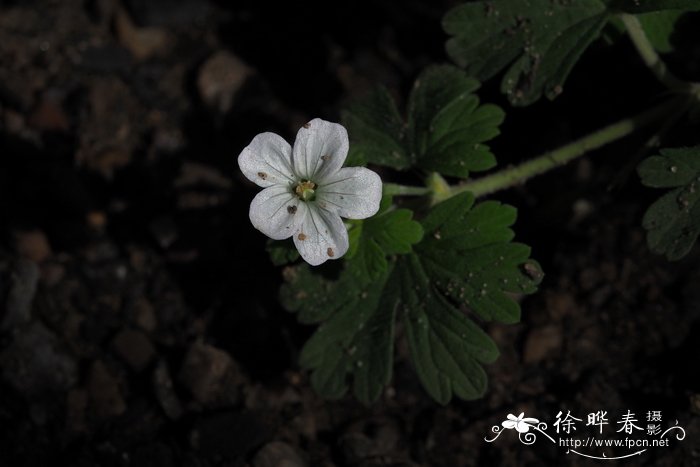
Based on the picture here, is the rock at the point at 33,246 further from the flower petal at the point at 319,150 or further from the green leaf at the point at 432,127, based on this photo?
the flower petal at the point at 319,150

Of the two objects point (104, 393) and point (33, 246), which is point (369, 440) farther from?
point (33, 246)

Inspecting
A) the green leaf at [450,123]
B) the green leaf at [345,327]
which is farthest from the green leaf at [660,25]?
the green leaf at [345,327]

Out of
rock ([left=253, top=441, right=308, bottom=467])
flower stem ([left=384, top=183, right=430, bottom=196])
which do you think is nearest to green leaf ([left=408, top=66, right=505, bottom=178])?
flower stem ([left=384, top=183, right=430, bottom=196])

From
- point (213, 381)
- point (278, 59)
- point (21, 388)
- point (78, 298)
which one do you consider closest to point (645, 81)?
point (278, 59)

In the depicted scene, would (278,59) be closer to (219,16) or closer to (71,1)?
(219,16)

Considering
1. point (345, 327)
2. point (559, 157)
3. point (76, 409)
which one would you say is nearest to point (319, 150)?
point (345, 327)

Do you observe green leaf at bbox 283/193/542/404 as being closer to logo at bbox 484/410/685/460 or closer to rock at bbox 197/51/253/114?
logo at bbox 484/410/685/460
